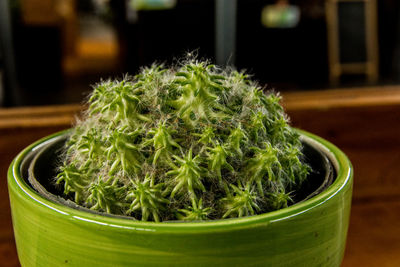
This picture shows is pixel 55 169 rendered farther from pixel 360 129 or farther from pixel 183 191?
pixel 360 129

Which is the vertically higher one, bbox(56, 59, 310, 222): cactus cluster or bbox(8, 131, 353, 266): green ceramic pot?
bbox(56, 59, 310, 222): cactus cluster

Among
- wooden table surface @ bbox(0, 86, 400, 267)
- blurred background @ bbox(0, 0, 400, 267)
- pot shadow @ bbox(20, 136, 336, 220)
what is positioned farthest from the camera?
blurred background @ bbox(0, 0, 400, 267)

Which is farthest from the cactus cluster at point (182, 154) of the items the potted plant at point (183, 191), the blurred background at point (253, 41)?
the blurred background at point (253, 41)

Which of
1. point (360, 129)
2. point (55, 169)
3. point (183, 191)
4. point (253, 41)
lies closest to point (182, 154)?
point (183, 191)

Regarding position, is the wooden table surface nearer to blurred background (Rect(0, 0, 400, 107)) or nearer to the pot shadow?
the pot shadow

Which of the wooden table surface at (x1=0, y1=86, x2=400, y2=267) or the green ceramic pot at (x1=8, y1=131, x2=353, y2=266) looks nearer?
the green ceramic pot at (x1=8, y1=131, x2=353, y2=266)

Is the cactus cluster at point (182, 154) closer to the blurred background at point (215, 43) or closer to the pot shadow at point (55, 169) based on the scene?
the pot shadow at point (55, 169)

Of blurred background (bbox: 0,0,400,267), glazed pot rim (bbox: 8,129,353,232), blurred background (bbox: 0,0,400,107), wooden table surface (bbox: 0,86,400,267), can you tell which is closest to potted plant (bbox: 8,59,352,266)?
glazed pot rim (bbox: 8,129,353,232)
